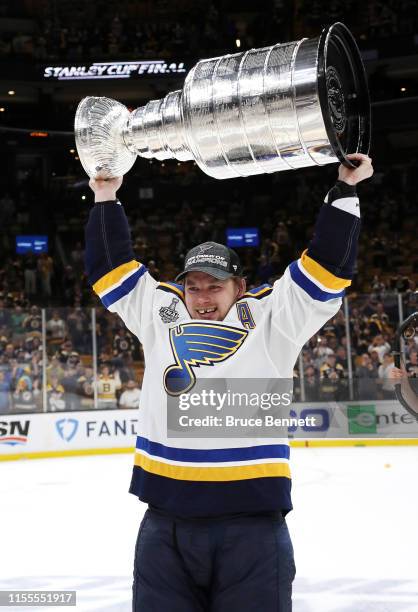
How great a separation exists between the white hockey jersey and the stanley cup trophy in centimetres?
16

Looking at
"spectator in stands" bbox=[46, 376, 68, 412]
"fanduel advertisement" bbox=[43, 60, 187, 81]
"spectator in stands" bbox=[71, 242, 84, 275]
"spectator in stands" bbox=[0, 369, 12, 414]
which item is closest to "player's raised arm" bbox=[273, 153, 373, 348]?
"spectator in stands" bbox=[0, 369, 12, 414]

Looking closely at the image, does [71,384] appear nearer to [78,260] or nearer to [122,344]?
[122,344]

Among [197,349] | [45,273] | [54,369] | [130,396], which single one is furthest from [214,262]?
[45,273]

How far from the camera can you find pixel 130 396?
32.8ft

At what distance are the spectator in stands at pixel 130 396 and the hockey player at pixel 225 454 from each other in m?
8.26

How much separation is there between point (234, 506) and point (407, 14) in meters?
17.4

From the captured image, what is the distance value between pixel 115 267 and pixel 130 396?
325 inches

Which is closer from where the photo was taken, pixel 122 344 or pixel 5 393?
pixel 5 393

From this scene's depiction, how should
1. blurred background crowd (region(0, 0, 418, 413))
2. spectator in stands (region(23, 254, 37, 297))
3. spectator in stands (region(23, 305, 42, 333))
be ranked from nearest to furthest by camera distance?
spectator in stands (region(23, 305, 42, 333)) → spectator in stands (region(23, 254, 37, 297)) → blurred background crowd (region(0, 0, 418, 413))

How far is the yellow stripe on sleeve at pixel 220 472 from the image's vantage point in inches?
65.6

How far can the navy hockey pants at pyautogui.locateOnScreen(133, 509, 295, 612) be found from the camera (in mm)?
1647

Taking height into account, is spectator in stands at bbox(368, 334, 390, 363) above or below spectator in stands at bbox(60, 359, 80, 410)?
above

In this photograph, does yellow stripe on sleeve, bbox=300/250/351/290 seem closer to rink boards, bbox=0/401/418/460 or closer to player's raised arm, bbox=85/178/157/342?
player's raised arm, bbox=85/178/157/342

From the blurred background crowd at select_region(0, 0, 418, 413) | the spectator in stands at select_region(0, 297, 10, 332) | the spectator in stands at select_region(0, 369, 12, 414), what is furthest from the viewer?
the blurred background crowd at select_region(0, 0, 418, 413)
